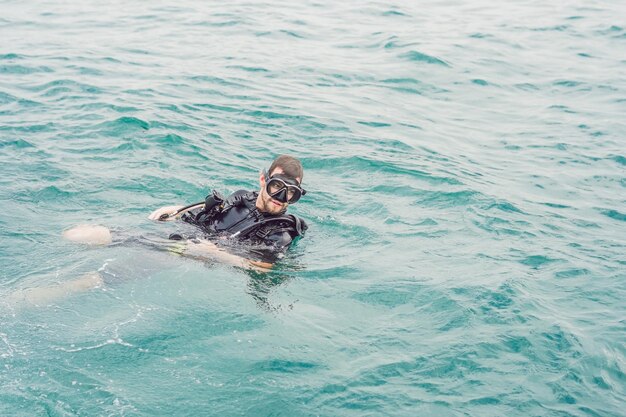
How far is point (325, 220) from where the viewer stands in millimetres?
7855

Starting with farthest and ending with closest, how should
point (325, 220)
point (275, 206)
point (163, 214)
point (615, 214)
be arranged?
point (615, 214) → point (325, 220) → point (163, 214) → point (275, 206)

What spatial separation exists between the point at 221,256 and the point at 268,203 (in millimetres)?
633

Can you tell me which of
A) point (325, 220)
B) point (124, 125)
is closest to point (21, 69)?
point (124, 125)

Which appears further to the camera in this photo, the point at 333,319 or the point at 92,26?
the point at 92,26

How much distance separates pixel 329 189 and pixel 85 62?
6.80 meters

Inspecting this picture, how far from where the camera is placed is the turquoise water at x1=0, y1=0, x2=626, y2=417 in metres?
4.76

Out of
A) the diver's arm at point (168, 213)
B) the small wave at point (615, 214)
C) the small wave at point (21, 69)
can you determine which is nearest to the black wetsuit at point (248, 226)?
the diver's arm at point (168, 213)

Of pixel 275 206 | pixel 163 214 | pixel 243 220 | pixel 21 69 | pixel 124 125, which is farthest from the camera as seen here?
pixel 21 69

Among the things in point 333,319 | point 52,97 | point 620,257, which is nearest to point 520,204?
point 620,257

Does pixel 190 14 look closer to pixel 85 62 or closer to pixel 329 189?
pixel 85 62

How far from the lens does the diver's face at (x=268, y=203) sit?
645 centimetres

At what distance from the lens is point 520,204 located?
8492 millimetres

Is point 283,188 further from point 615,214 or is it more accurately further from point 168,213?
point 615,214

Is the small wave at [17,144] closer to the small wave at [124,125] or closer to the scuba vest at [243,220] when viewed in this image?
the small wave at [124,125]
